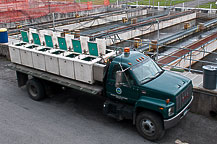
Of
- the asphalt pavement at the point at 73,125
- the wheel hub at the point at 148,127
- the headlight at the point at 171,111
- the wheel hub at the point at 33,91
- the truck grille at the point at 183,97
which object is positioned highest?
the truck grille at the point at 183,97

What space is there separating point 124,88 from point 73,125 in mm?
2341

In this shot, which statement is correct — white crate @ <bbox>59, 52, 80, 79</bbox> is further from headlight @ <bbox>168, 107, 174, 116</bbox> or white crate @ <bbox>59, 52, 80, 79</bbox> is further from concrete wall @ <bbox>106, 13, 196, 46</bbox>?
concrete wall @ <bbox>106, 13, 196, 46</bbox>

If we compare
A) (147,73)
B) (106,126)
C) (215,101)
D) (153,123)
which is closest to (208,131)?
(215,101)

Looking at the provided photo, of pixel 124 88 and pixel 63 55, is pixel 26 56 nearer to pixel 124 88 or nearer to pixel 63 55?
pixel 63 55

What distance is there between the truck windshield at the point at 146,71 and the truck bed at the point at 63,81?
152cm

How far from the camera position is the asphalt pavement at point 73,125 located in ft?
27.1

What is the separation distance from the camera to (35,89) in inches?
440

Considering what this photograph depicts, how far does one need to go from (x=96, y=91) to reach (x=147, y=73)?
1.86 meters

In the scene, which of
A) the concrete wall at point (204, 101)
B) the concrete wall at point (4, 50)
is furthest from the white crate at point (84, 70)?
the concrete wall at point (4, 50)

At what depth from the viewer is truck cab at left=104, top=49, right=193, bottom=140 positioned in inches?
302

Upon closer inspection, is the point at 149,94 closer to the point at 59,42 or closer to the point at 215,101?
the point at 215,101

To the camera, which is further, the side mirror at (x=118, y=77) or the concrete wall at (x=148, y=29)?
the concrete wall at (x=148, y=29)

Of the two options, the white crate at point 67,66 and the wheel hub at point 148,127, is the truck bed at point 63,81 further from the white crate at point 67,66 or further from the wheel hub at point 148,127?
the wheel hub at point 148,127

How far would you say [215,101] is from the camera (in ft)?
30.1
